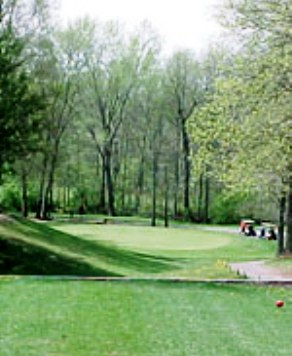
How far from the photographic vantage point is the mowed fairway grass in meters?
18.5

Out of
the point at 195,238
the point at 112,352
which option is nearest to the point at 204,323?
the point at 112,352

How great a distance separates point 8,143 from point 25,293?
25.2 ft

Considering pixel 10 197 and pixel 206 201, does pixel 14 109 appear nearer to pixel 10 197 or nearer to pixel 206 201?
pixel 10 197

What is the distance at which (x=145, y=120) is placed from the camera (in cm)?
5153

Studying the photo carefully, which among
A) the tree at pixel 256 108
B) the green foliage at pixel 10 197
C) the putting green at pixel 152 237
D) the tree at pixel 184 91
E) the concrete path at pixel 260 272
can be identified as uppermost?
the tree at pixel 184 91

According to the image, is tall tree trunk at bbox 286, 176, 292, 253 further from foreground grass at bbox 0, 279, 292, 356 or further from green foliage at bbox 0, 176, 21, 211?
green foliage at bbox 0, 176, 21, 211

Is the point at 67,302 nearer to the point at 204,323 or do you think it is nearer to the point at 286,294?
the point at 204,323

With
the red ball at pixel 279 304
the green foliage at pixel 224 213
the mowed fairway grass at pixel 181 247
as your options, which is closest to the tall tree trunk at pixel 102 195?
the green foliage at pixel 224 213

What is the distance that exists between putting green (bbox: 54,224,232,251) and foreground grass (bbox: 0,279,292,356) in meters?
16.1

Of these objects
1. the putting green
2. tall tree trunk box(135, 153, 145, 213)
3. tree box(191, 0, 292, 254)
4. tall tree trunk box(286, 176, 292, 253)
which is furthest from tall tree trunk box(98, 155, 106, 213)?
tree box(191, 0, 292, 254)

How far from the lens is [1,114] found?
16.4 metres

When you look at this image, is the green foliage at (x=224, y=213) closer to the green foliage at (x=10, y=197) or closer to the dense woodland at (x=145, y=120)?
Result: the dense woodland at (x=145, y=120)

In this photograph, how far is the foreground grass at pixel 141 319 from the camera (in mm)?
6289

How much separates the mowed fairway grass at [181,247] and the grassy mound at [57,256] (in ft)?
0.67
